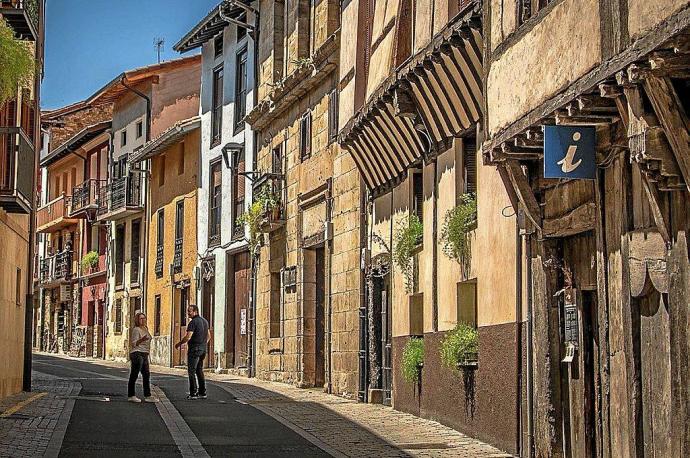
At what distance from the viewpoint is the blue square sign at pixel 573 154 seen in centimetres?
1076

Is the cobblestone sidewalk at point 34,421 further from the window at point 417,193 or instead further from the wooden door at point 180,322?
the wooden door at point 180,322

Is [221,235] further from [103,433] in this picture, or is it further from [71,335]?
[71,335]

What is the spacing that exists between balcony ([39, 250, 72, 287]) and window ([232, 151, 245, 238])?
23548 mm

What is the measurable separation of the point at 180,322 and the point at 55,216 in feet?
66.7

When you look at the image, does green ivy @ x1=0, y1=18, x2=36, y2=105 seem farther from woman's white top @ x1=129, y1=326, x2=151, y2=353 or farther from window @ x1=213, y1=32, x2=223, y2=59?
window @ x1=213, y1=32, x2=223, y2=59

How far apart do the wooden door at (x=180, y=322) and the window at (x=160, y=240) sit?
6.88ft

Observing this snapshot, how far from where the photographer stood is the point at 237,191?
3119 centimetres

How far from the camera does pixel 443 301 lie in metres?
16.1

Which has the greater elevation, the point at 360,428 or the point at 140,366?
the point at 140,366

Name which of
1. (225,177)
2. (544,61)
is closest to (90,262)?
(225,177)

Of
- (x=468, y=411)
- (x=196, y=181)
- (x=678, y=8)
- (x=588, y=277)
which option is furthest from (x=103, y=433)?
(x=196, y=181)

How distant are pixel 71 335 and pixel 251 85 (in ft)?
86.9

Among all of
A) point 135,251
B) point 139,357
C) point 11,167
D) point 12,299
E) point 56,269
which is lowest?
point 139,357

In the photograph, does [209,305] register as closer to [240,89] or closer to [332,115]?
[240,89]
